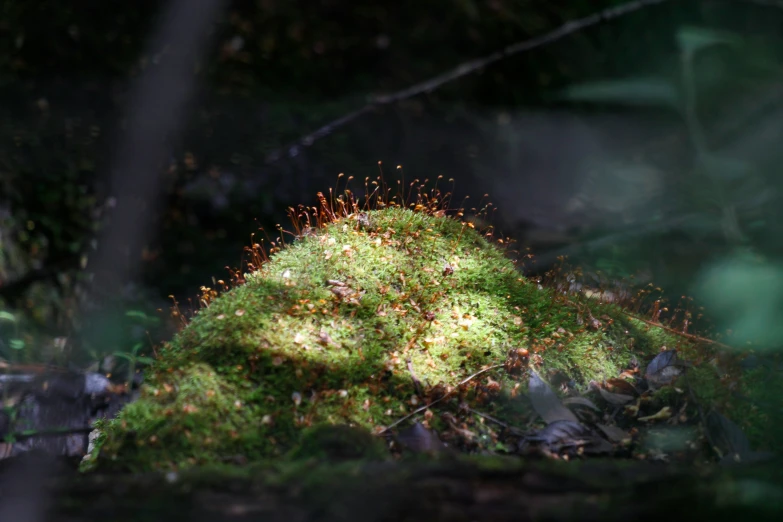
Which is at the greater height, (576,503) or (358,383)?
(358,383)

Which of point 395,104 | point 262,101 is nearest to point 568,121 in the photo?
point 395,104

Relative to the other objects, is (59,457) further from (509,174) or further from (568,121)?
(568,121)

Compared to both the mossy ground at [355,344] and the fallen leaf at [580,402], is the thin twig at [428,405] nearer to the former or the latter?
the mossy ground at [355,344]

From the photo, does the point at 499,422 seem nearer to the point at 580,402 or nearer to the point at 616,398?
the point at 580,402

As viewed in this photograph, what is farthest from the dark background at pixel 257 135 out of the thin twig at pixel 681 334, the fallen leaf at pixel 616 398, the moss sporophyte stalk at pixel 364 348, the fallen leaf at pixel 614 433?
the fallen leaf at pixel 614 433

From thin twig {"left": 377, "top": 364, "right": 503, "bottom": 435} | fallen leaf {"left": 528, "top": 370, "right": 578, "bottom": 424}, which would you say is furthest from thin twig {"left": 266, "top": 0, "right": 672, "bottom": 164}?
fallen leaf {"left": 528, "top": 370, "right": 578, "bottom": 424}

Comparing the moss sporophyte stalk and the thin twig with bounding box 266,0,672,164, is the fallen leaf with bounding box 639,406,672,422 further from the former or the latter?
the thin twig with bounding box 266,0,672,164
